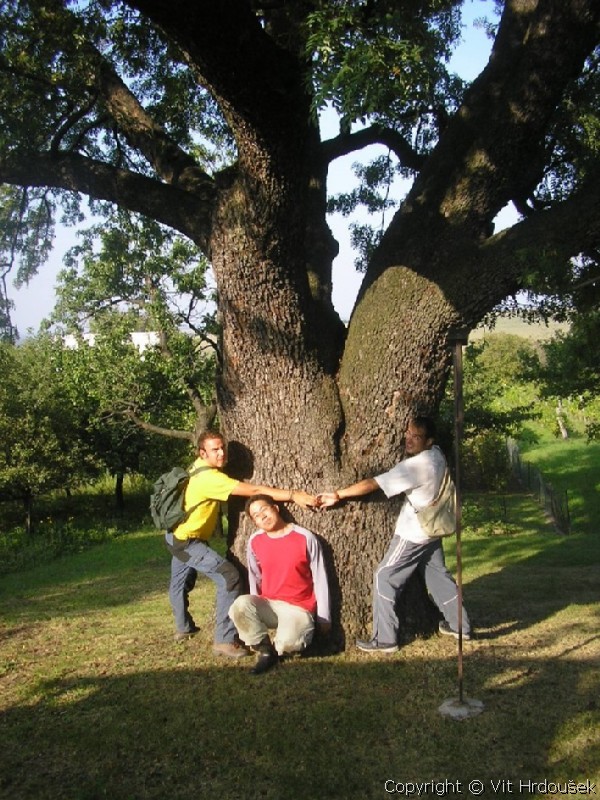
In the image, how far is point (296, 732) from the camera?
4562 mm

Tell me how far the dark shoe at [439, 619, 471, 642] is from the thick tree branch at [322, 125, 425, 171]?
442 cm

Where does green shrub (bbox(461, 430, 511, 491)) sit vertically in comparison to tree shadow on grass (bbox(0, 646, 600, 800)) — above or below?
above

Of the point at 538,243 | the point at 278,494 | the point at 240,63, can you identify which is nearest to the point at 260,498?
the point at 278,494

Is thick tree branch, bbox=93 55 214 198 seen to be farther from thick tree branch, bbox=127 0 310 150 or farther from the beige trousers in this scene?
the beige trousers

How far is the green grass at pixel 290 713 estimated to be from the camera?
4078 mm

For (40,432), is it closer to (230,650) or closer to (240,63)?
(230,650)

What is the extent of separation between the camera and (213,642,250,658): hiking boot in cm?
577

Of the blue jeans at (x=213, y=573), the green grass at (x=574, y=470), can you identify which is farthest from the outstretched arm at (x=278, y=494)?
the green grass at (x=574, y=470)

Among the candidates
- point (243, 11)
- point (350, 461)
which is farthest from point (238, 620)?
point (243, 11)

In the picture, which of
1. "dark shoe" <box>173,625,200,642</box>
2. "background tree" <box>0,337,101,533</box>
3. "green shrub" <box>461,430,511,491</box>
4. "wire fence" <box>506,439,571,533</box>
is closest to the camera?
"dark shoe" <box>173,625,200,642</box>

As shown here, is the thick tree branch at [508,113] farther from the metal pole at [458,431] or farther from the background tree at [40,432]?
the background tree at [40,432]
